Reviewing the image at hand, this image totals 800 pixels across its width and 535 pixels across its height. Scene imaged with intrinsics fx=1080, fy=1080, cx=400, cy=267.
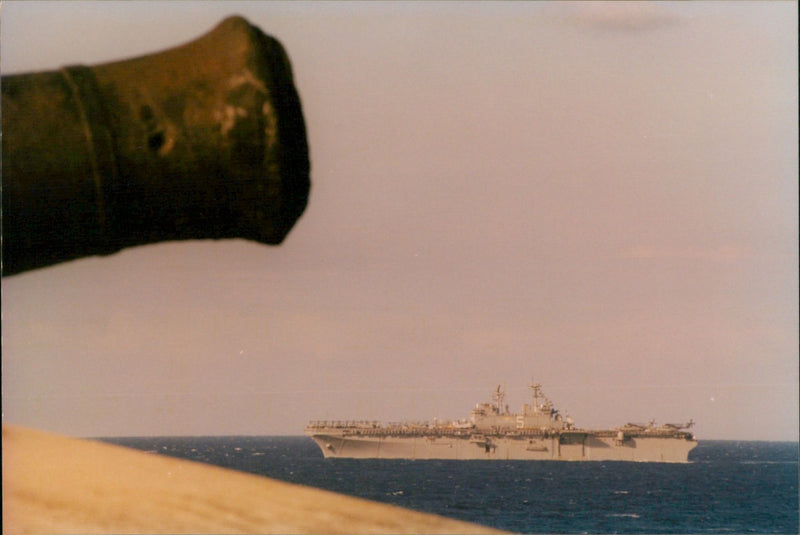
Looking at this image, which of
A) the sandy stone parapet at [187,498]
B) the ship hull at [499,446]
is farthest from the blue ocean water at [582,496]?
the sandy stone parapet at [187,498]

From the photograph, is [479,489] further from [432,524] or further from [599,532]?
[432,524]

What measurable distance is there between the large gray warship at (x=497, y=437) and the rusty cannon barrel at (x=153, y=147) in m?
71.0

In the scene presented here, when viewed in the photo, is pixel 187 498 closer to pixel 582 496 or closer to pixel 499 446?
pixel 582 496

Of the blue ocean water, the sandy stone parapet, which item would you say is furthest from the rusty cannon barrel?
the blue ocean water

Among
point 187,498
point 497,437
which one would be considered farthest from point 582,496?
point 187,498

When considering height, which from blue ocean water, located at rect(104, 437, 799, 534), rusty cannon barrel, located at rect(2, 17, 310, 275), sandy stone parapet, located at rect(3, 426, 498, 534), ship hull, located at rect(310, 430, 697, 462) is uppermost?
rusty cannon barrel, located at rect(2, 17, 310, 275)

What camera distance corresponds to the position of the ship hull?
244 feet

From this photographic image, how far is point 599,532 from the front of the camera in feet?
171

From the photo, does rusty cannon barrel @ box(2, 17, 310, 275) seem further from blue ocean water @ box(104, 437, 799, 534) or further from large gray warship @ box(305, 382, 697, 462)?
large gray warship @ box(305, 382, 697, 462)

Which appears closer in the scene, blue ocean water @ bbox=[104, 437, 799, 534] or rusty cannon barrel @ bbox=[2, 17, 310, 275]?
rusty cannon barrel @ bbox=[2, 17, 310, 275]

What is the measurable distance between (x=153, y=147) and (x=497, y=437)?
245ft

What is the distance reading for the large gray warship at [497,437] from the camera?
73.9 m

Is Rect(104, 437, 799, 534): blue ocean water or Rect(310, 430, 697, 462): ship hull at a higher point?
Rect(310, 430, 697, 462): ship hull

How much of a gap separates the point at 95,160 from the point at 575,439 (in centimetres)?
7820
